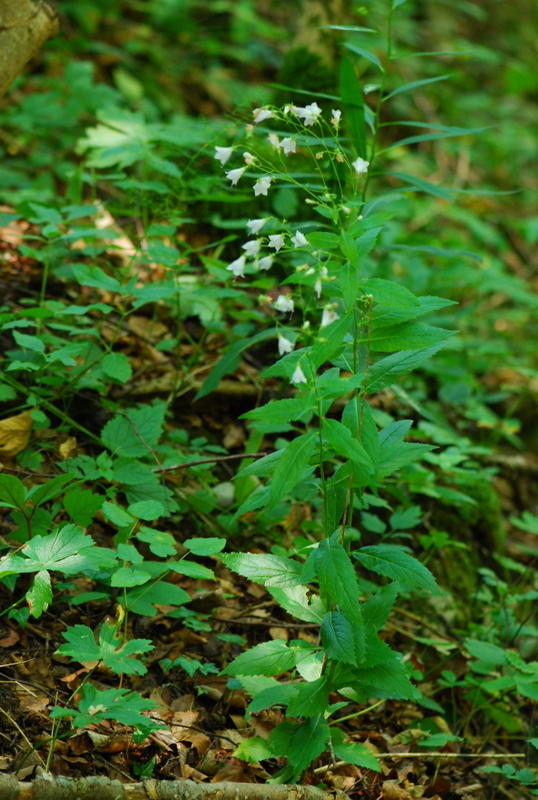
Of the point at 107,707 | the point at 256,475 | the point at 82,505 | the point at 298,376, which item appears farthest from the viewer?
the point at 256,475

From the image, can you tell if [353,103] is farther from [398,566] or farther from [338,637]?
[338,637]

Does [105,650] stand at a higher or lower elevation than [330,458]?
lower

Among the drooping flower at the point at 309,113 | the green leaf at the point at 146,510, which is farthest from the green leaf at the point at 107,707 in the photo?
the drooping flower at the point at 309,113

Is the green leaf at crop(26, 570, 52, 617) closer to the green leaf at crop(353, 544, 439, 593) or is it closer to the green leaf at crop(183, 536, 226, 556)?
the green leaf at crop(183, 536, 226, 556)

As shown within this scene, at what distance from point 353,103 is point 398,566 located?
1.48m

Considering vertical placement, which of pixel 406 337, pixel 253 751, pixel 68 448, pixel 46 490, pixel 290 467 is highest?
pixel 406 337

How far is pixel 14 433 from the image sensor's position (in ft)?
7.38

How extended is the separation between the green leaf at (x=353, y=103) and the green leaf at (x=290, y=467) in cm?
120

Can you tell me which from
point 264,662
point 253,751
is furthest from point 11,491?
point 253,751

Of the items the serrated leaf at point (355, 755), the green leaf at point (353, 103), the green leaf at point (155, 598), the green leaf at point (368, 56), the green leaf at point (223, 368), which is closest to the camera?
the serrated leaf at point (355, 755)

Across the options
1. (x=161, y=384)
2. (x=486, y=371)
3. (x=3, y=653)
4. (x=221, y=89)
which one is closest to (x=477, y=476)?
(x=161, y=384)

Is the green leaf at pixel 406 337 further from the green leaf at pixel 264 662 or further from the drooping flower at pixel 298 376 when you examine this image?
the green leaf at pixel 264 662

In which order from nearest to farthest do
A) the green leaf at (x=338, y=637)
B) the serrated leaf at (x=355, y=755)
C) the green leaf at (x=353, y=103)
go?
the green leaf at (x=338, y=637)
the serrated leaf at (x=355, y=755)
the green leaf at (x=353, y=103)

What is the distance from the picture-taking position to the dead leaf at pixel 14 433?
223 centimetres
